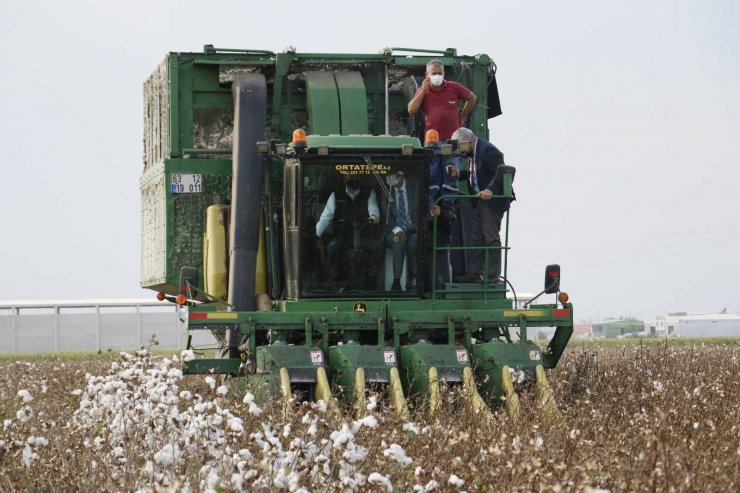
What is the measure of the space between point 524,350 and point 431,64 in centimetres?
316

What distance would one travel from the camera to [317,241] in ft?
40.0

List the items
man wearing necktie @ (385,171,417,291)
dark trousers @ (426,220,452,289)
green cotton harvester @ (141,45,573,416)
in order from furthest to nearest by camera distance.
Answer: dark trousers @ (426,220,452,289), man wearing necktie @ (385,171,417,291), green cotton harvester @ (141,45,573,416)

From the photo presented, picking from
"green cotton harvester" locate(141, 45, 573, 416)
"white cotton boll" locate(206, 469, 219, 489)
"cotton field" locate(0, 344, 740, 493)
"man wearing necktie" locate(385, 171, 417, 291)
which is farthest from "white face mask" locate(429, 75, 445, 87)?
"white cotton boll" locate(206, 469, 219, 489)

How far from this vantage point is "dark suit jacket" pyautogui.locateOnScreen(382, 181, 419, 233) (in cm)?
1225

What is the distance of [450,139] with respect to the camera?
1288 cm

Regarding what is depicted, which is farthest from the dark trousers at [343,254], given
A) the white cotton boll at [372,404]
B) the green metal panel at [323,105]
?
the white cotton boll at [372,404]

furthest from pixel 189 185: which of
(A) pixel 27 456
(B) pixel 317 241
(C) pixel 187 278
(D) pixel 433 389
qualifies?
(A) pixel 27 456

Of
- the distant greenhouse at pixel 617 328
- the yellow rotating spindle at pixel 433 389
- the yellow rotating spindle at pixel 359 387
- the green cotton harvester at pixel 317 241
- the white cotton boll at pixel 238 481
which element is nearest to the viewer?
the white cotton boll at pixel 238 481

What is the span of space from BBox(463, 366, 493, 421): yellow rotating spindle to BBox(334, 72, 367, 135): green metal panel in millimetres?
3161

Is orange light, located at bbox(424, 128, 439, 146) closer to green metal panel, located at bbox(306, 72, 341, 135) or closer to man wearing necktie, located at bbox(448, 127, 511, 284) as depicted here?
man wearing necktie, located at bbox(448, 127, 511, 284)

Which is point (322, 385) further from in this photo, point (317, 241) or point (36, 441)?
point (36, 441)

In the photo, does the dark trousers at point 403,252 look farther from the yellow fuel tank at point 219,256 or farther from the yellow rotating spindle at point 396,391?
the yellow fuel tank at point 219,256

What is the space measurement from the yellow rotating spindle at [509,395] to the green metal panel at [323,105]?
3.27 meters

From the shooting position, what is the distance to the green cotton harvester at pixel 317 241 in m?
11.6
